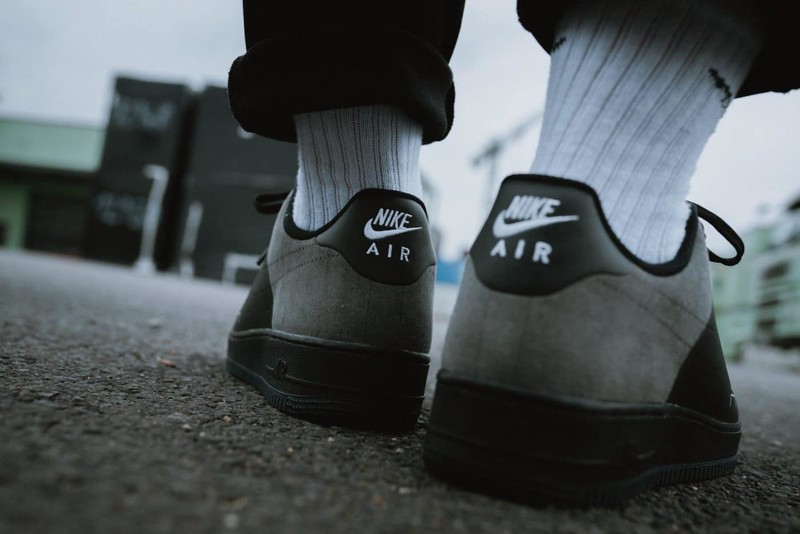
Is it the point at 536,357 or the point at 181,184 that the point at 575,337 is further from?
the point at 181,184

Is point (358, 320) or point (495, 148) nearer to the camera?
point (358, 320)

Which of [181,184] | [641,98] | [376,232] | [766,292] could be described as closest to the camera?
[641,98]

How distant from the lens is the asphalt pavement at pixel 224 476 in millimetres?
282

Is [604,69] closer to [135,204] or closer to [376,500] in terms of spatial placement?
[376,500]

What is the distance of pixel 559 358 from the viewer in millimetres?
391


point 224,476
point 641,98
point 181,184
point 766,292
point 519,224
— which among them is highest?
point 181,184

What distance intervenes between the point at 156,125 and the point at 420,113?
9.98 metres

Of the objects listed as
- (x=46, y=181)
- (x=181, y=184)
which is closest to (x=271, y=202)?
(x=181, y=184)

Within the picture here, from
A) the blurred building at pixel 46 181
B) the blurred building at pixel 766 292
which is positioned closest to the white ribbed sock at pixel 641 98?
the blurred building at pixel 766 292

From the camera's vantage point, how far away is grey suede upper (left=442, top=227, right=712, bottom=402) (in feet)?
1.28

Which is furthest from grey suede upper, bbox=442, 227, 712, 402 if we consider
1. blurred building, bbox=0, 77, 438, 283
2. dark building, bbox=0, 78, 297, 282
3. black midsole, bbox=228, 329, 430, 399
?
dark building, bbox=0, 78, 297, 282

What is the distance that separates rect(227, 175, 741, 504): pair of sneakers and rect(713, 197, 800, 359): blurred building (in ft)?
17.8

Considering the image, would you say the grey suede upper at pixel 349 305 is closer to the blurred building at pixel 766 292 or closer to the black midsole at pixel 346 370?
the black midsole at pixel 346 370

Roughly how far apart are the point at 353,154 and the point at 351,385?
0.27 meters
